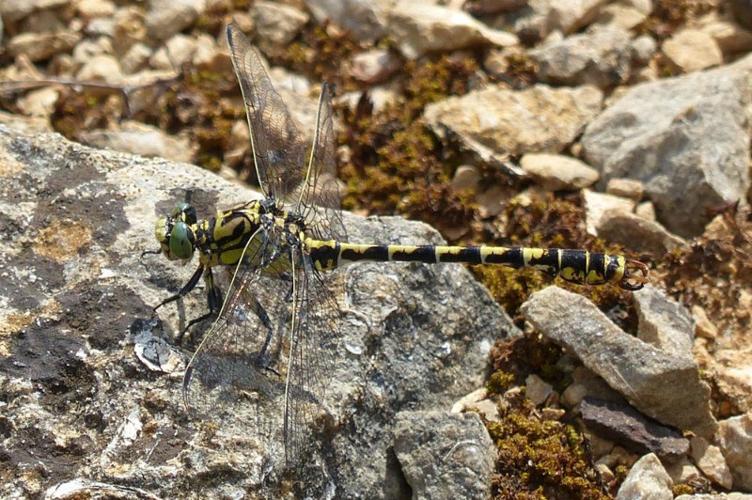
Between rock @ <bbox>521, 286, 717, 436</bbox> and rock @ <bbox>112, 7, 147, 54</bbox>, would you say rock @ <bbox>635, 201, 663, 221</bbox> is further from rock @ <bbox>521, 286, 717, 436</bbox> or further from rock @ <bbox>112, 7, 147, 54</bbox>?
rock @ <bbox>112, 7, 147, 54</bbox>

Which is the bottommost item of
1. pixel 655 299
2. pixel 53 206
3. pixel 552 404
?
pixel 552 404

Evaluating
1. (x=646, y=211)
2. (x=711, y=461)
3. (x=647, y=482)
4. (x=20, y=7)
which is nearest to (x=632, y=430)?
(x=647, y=482)

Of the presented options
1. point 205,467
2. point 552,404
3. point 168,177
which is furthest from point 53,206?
point 552,404

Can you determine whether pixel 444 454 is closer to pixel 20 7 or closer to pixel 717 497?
pixel 717 497

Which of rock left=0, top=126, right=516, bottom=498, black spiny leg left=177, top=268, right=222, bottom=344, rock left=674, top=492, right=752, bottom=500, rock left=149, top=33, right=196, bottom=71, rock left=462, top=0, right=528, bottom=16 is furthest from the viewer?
rock left=462, top=0, right=528, bottom=16

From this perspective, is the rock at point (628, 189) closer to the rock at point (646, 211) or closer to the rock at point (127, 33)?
the rock at point (646, 211)

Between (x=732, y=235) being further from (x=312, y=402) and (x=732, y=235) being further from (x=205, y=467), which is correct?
(x=205, y=467)

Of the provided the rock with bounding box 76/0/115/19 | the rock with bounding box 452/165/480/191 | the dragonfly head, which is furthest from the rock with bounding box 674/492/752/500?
the rock with bounding box 76/0/115/19
